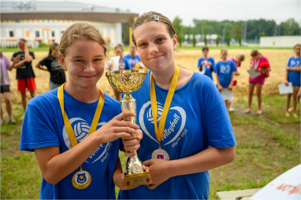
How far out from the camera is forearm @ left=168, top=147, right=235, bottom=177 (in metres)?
1.34

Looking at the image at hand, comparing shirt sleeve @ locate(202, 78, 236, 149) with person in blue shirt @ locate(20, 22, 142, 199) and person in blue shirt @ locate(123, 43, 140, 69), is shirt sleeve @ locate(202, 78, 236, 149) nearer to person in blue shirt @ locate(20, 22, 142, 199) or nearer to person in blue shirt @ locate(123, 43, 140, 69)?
person in blue shirt @ locate(20, 22, 142, 199)

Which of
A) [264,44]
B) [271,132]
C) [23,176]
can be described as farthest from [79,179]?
[264,44]

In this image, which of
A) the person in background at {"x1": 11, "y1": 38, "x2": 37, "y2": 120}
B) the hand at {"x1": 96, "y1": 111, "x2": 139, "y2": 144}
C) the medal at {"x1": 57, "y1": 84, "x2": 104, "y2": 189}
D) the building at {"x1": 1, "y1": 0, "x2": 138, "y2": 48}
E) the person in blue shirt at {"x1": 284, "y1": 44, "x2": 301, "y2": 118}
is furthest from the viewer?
the building at {"x1": 1, "y1": 0, "x2": 138, "y2": 48}

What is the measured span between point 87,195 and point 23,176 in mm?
3142

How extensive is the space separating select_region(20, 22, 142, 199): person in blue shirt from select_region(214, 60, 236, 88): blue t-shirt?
6.41 metres

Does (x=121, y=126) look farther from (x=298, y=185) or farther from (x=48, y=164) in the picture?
(x=298, y=185)

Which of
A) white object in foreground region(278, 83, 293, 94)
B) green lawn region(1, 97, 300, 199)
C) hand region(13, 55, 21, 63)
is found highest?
hand region(13, 55, 21, 63)

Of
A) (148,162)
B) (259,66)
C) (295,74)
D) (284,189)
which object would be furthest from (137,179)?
(295,74)

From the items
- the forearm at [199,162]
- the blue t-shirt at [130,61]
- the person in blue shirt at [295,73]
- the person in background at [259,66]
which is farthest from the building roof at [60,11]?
the forearm at [199,162]

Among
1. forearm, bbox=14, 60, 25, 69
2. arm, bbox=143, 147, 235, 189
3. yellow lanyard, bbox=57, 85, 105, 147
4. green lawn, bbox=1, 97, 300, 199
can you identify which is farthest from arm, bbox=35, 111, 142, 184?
forearm, bbox=14, 60, 25, 69

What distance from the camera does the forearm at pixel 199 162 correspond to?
4.41 feet

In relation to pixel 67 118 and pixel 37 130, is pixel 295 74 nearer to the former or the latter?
pixel 67 118

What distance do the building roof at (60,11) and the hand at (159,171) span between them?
54243 millimetres

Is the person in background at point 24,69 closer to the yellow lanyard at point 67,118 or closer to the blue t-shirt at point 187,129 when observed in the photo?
the yellow lanyard at point 67,118
